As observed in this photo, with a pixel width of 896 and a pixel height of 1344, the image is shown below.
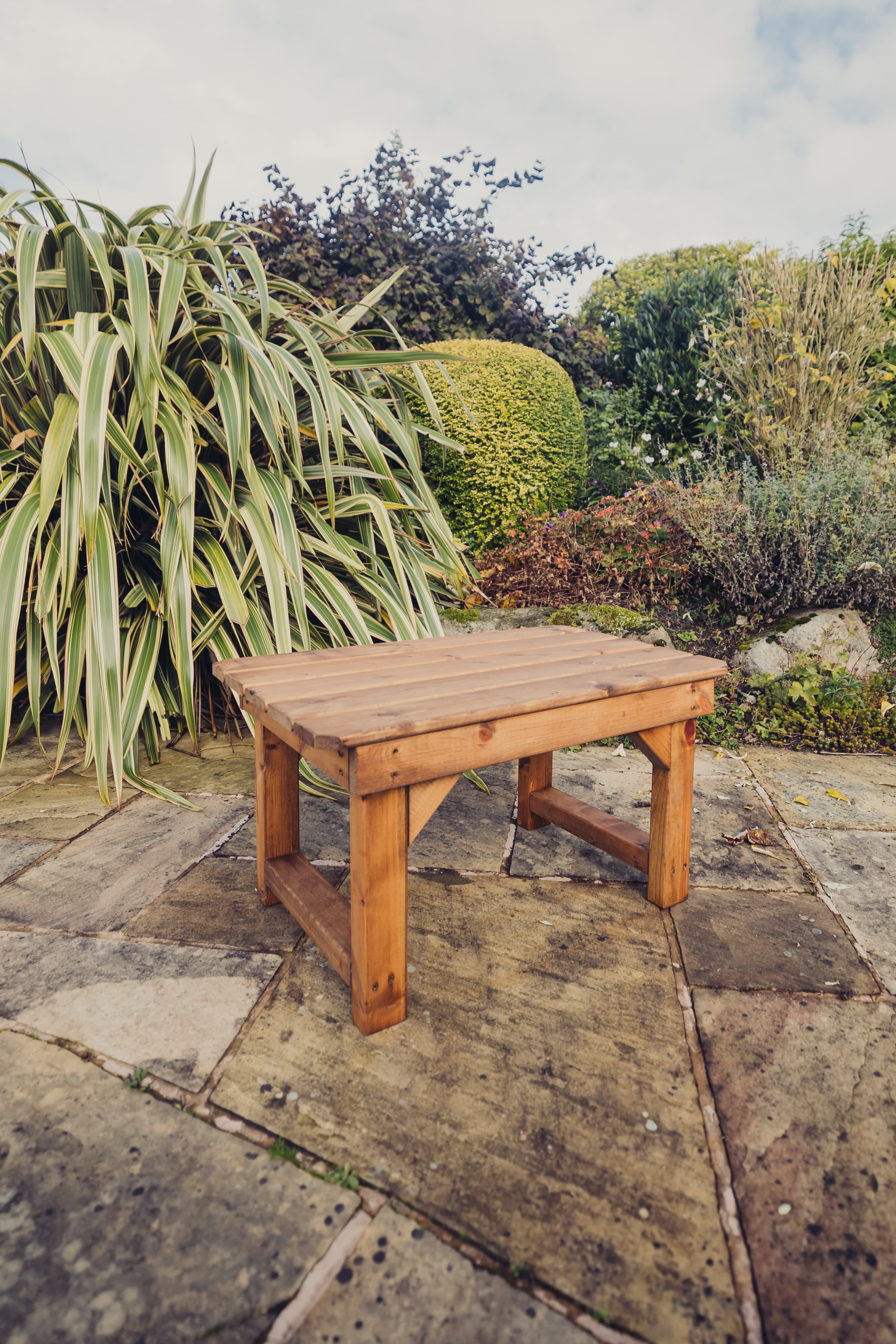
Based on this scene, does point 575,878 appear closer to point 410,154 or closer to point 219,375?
point 219,375

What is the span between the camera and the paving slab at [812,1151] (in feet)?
2.47

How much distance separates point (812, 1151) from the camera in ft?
3.10

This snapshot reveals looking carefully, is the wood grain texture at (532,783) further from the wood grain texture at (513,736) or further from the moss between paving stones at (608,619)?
the moss between paving stones at (608,619)

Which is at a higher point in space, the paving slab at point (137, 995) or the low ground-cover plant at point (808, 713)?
the low ground-cover plant at point (808, 713)

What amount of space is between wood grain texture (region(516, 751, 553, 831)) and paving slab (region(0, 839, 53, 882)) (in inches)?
49.9

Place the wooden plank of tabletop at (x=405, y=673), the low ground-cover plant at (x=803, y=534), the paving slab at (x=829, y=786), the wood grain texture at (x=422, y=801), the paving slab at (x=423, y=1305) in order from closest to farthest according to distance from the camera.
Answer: the paving slab at (x=423, y=1305), the wood grain texture at (x=422, y=801), the wooden plank of tabletop at (x=405, y=673), the paving slab at (x=829, y=786), the low ground-cover plant at (x=803, y=534)

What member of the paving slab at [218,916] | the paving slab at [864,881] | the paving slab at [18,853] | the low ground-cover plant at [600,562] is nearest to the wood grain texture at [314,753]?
the paving slab at [218,916]

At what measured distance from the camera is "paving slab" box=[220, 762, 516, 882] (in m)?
1.78

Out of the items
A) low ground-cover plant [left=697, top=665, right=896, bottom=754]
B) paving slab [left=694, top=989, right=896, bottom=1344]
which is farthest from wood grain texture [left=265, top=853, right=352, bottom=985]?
low ground-cover plant [left=697, top=665, right=896, bottom=754]

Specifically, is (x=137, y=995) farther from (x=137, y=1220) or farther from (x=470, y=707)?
(x=470, y=707)

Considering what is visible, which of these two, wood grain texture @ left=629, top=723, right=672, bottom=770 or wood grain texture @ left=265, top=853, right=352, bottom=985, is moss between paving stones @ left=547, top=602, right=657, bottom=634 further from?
wood grain texture @ left=265, top=853, right=352, bottom=985

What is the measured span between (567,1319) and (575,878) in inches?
39.3

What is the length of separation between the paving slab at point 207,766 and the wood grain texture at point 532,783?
2.61 ft

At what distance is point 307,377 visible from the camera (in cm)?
234
